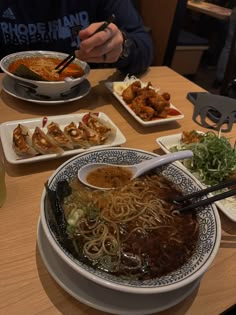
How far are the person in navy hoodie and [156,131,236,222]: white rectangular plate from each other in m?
0.50

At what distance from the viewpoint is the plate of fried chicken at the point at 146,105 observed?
49.2 inches

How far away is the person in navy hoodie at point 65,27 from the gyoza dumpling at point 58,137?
0.51 metres

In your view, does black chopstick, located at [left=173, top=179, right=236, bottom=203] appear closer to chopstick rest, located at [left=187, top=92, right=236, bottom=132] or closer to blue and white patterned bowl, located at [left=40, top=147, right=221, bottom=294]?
blue and white patterned bowl, located at [left=40, top=147, right=221, bottom=294]

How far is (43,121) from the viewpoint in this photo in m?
1.10

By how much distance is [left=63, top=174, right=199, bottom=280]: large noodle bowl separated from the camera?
0.61 metres

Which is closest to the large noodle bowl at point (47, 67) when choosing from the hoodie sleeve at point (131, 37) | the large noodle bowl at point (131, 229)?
the hoodie sleeve at point (131, 37)

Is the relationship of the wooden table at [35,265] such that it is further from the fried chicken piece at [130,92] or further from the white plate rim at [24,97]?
the fried chicken piece at [130,92]

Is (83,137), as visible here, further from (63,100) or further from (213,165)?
(213,165)

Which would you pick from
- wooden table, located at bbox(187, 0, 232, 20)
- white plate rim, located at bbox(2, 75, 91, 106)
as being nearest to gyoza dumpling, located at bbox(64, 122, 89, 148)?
white plate rim, located at bbox(2, 75, 91, 106)

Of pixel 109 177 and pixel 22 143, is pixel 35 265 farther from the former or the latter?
pixel 22 143

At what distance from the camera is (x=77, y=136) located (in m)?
1.03

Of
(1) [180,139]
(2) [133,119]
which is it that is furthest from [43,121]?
(1) [180,139]

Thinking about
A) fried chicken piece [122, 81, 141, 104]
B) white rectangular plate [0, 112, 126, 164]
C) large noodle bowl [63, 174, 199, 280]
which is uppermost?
fried chicken piece [122, 81, 141, 104]

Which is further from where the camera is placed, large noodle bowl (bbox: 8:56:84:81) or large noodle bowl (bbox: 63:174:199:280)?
large noodle bowl (bbox: 8:56:84:81)
